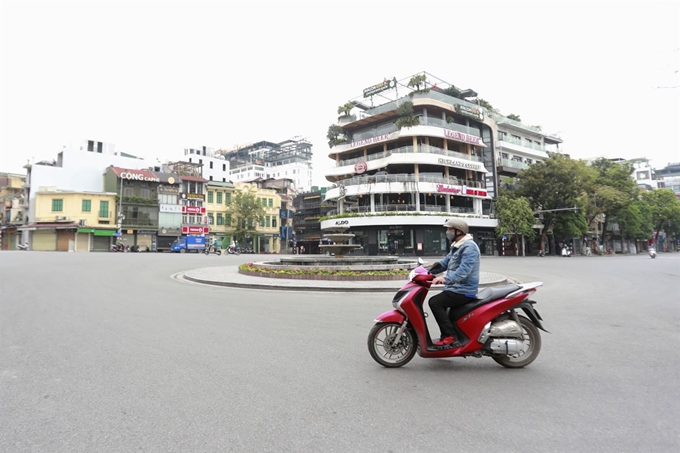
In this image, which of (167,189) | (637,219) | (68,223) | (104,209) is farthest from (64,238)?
(637,219)

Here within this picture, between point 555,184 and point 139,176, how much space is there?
5467cm

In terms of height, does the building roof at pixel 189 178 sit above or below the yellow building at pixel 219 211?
above

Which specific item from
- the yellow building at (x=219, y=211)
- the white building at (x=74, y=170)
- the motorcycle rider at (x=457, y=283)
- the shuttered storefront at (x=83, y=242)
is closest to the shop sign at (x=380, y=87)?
the yellow building at (x=219, y=211)

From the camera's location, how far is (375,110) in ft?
151

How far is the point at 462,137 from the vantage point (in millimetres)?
44375

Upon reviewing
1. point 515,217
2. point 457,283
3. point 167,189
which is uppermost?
point 167,189

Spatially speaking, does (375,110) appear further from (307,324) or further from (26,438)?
(26,438)

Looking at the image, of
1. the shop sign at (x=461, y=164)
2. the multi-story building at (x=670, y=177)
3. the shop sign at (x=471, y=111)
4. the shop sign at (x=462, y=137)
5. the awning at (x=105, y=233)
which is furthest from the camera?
the multi-story building at (x=670, y=177)

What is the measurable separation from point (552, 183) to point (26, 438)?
5019 cm

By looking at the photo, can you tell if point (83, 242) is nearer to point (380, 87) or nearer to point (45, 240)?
point (45, 240)

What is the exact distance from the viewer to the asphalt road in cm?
285

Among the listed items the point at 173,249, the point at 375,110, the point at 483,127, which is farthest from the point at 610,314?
the point at 173,249

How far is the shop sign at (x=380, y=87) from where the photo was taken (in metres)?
44.2

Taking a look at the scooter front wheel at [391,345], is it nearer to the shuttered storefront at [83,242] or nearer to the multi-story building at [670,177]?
the shuttered storefront at [83,242]
